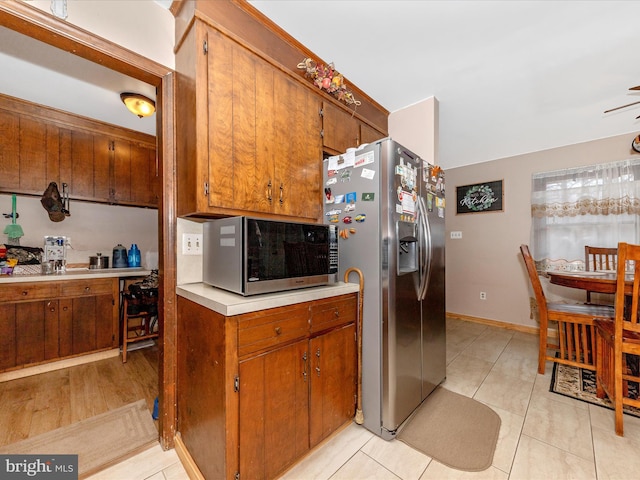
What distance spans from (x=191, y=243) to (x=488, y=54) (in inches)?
97.0

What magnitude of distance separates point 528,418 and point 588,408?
506 mm

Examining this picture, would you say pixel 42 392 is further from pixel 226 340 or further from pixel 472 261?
pixel 472 261

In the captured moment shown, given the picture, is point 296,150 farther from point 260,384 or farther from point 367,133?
point 260,384

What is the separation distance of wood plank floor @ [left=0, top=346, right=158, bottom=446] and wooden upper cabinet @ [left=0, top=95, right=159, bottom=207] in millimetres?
1746

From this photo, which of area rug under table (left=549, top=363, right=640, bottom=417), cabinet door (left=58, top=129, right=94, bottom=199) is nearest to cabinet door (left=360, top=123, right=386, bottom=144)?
area rug under table (left=549, top=363, right=640, bottom=417)

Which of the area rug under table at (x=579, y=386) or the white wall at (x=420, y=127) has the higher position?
the white wall at (x=420, y=127)

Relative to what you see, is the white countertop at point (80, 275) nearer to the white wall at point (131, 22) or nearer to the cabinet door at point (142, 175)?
the cabinet door at point (142, 175)

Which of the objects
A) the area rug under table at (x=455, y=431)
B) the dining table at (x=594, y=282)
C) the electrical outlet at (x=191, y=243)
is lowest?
the area rug under table at (x=455, y=431)

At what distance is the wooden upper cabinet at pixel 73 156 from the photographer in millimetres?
2361

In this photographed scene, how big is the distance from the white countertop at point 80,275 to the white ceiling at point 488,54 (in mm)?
2807

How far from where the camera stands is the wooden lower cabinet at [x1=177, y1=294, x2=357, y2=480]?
1.09m

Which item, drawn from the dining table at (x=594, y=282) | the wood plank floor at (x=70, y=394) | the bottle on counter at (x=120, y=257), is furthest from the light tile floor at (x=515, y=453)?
the bottle on counter at (x=120, y=257)

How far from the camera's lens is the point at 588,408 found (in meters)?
1.86

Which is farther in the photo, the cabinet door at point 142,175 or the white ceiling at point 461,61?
the cabinet door at point 142,175
